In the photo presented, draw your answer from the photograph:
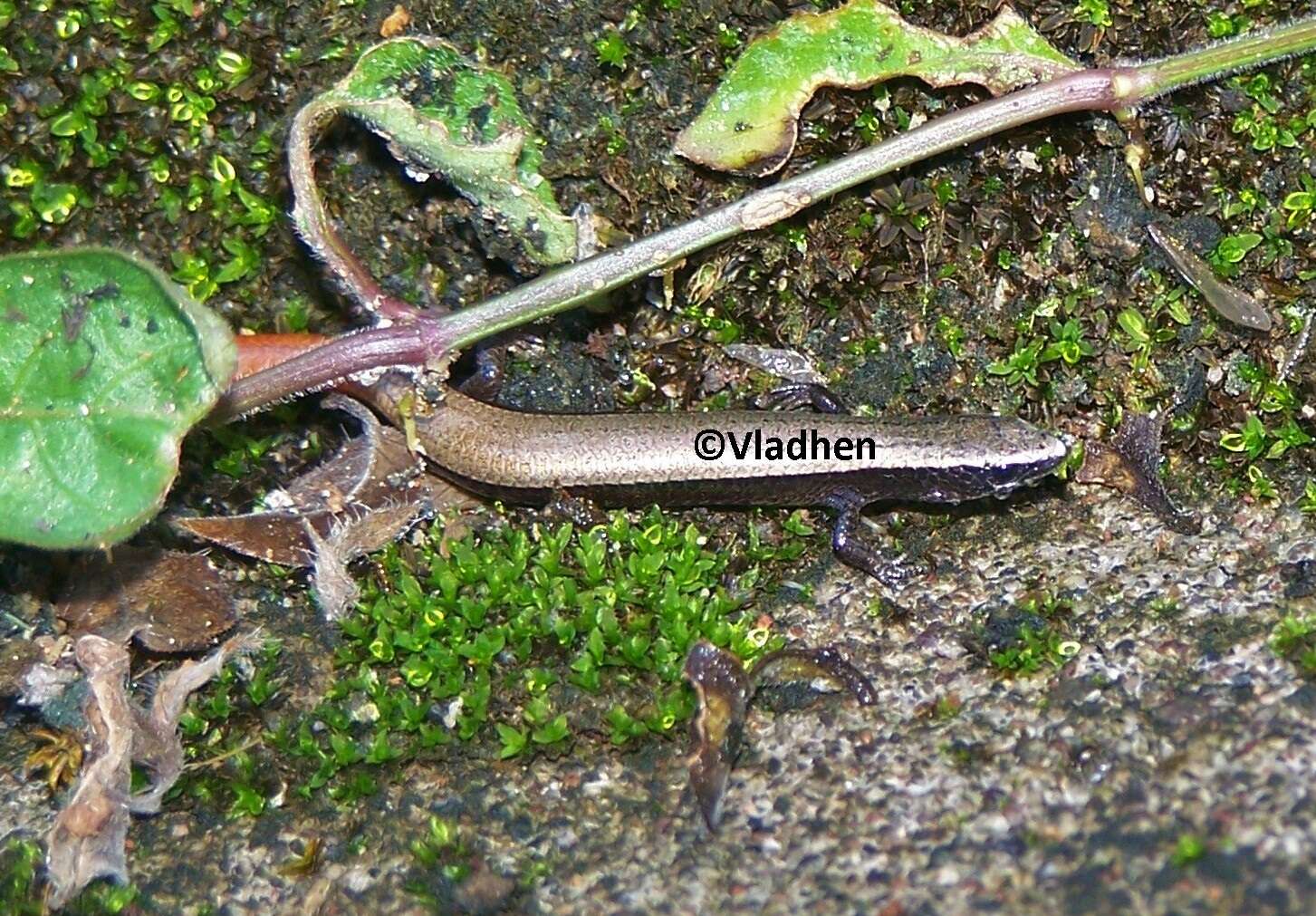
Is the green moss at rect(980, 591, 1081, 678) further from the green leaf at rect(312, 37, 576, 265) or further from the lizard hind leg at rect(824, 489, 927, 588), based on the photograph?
the green leaf at rect(312, 37, 576, 265)

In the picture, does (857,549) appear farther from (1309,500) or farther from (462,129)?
(462,129)

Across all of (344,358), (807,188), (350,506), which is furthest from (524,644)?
(807,188)

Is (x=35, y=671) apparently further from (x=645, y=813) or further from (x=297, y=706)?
(x=645, y=813)

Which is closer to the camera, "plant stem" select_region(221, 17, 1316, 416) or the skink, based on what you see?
"plant stem" select_region(221, 17, 1316, 416)

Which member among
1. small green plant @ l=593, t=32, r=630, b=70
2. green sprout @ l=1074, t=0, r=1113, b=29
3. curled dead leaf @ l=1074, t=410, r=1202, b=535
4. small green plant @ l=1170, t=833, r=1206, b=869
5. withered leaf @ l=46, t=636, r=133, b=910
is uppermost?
green sprout @ l=1074, t=0, r=1113, b=29

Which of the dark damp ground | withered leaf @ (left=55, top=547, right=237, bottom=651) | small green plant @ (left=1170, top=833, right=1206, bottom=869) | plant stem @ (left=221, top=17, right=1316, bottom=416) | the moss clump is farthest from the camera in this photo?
withered leaf @ (left=55, top=547, right=237, bottom=651)

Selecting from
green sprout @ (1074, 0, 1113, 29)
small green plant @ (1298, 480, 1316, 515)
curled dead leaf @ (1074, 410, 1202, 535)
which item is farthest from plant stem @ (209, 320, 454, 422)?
small green plant @ (1298, 480, 1316, 515)
